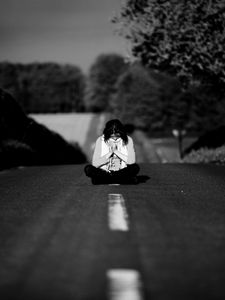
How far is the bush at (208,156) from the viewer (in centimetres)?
2355

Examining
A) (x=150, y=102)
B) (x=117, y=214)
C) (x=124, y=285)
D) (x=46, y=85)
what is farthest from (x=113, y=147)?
(x=46, y=85)

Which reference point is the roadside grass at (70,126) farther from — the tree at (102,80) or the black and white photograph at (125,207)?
the black and white photograph at (125,207)

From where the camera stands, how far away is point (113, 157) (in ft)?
35.8

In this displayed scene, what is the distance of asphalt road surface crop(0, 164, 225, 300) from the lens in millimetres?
3988

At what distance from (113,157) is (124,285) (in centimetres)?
689

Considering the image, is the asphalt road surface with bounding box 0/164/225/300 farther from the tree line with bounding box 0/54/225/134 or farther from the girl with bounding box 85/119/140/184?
the tree line with bounding box 0/54/225/134

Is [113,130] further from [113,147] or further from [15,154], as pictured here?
[15,154]

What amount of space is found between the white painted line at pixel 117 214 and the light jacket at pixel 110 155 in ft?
6.28

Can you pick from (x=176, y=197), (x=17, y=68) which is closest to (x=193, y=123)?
(x=176, y=197)

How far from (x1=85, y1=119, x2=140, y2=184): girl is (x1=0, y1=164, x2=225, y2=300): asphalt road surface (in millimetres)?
1452

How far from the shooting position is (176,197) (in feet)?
29.3

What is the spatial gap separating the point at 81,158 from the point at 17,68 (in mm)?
150172

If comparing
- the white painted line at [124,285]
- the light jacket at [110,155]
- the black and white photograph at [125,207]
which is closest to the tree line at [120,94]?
the black and white photograph at [125,207]

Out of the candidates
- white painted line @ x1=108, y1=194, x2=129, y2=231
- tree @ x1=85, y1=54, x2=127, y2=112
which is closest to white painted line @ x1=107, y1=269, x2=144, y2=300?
white painted line @ x1=108, y1=194, x2=129, y2=231
